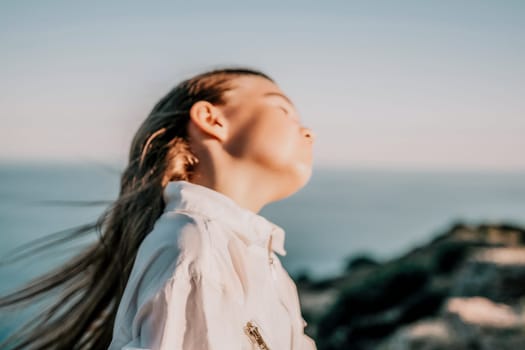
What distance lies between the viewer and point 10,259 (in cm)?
227

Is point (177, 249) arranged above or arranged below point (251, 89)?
below

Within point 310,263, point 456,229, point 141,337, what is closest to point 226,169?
point 141,337

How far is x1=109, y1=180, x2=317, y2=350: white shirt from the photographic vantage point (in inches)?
62.8

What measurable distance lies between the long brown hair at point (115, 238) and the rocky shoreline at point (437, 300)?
4.26 metres

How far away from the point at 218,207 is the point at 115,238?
455mm

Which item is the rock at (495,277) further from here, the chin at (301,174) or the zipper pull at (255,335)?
the zipper pull at (255,335)

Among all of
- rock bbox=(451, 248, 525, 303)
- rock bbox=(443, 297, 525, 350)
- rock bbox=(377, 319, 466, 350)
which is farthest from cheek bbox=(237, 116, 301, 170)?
rock bbox=(451, 248, 525, 303)

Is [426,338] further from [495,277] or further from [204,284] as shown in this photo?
[204,284]

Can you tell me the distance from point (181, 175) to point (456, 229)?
12.2 m

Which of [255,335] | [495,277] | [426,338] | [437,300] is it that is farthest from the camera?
[437,300]

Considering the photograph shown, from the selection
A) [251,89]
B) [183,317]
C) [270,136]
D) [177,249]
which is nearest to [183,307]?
[183,317]

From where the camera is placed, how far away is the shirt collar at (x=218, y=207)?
188 cm

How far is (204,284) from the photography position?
1.62m

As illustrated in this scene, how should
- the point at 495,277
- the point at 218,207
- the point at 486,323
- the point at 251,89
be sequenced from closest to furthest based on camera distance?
the point at 218,207 < the point at 251,89 < the point at 486,323 < the point at 495,277
